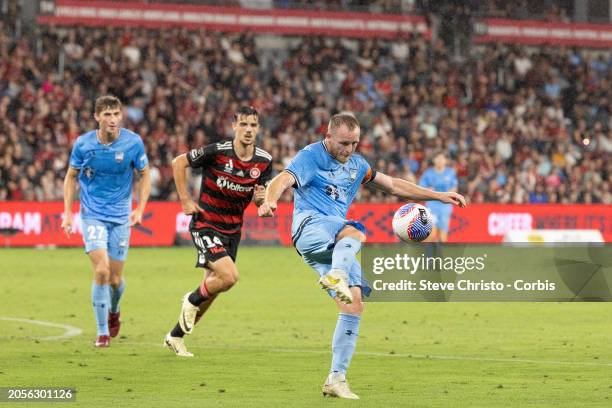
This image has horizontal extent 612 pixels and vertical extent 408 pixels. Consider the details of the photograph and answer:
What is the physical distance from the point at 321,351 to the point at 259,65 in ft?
85.1

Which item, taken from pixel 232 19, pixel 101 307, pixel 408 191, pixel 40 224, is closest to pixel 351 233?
pixel 408 191

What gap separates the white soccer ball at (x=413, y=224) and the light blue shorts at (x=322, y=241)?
0.85 m

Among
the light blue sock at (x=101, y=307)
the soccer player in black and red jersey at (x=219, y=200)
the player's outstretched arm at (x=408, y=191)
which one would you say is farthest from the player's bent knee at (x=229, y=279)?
the player's outstretched arm at (x=408, y=191)

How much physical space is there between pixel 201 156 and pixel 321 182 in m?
2.54

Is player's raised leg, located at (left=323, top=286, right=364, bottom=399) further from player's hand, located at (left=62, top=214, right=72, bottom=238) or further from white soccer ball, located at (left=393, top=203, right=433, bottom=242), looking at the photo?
player's hand, located at (left=62, top=214, right=72, bottom=238)

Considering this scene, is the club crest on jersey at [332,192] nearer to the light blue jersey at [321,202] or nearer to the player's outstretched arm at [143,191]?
the light blue jersey at [321,202]

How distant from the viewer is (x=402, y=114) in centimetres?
3700

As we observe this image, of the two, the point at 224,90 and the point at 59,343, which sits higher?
the point at 224,90

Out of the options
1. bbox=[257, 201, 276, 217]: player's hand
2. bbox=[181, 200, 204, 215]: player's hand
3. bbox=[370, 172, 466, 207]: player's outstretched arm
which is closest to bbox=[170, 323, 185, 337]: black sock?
bbox=[181, 200, 204, 215]: player's hand

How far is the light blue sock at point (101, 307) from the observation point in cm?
1252

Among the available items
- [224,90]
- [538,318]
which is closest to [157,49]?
[224,90]

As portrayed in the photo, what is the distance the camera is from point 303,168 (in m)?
9.38

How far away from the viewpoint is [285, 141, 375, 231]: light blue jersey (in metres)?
9.43

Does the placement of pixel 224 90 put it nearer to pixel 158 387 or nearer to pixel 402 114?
pixel 402 114
